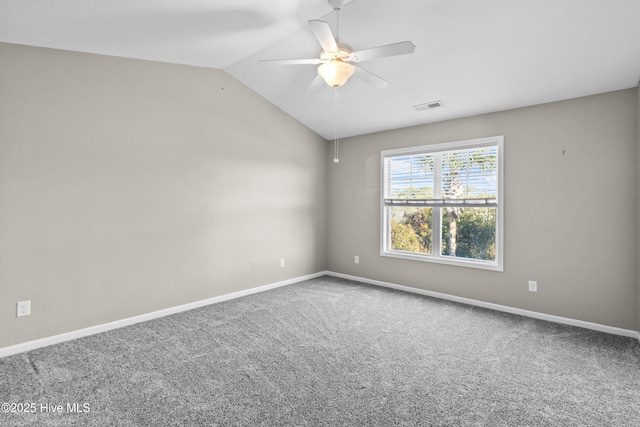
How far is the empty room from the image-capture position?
2.25 m

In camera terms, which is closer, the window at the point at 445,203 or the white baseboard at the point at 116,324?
the white baseboard at the point at 116,324

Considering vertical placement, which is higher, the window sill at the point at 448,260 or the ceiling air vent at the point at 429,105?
the ceiling air vent at the point at 429,105

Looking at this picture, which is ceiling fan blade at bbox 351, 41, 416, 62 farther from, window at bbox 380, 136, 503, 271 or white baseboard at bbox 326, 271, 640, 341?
white baseboard at bbox 326, 271, 640, 341

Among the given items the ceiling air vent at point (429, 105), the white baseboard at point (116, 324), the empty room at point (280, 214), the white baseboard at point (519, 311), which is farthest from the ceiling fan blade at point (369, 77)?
the white baseboard at point (116, 324)

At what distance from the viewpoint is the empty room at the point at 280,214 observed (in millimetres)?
2254

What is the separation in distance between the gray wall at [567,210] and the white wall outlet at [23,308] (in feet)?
14.5

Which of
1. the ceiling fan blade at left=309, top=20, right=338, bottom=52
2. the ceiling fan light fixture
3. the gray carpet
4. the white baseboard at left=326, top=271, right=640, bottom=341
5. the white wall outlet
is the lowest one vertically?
the gray carpet

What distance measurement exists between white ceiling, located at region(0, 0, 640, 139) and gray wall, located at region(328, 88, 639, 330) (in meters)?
0.26

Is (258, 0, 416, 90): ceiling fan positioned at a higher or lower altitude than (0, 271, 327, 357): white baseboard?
higher

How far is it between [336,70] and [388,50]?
42 cm

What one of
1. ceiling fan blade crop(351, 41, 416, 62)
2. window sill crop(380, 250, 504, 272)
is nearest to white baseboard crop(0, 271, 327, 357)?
window sill crop(380, 250, 504, 272)

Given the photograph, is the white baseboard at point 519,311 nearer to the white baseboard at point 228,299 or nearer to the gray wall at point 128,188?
the white baseboard at point 228,299

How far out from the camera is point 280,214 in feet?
16.2

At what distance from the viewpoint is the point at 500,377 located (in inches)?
94.8
